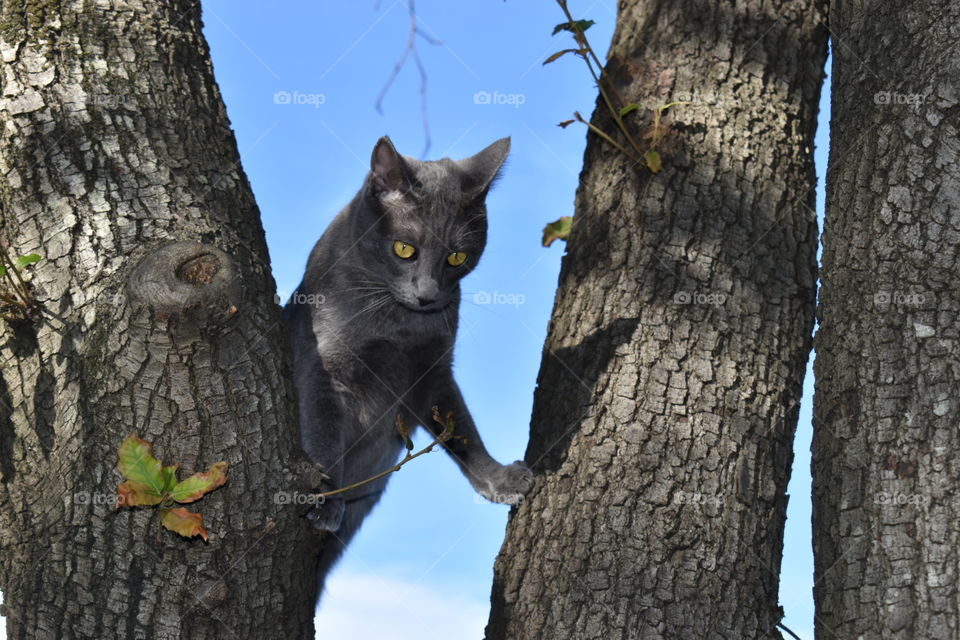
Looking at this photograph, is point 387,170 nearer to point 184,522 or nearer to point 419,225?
point 419,225

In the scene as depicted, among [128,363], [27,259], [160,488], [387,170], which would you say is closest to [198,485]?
[160,488]

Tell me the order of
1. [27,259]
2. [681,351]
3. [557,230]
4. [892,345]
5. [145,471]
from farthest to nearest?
[557,230] < [681,351] < [892,345] < [27,259] < [145,471]

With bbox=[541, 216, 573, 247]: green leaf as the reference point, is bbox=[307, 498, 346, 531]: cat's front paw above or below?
below

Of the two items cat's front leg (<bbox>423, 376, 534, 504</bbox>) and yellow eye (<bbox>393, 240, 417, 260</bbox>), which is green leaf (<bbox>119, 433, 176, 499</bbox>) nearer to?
cat's front leg (<bbox>423, 376, 534, 504</bbox>)

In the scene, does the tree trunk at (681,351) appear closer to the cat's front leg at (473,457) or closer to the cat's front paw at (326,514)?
the cat's front leg at (473,457)

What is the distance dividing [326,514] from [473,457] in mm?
820

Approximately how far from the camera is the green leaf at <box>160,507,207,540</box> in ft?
7.10

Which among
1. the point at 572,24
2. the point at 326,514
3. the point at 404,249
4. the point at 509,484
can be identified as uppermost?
the point at 572,24

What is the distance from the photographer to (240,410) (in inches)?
89.9

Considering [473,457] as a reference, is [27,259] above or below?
below

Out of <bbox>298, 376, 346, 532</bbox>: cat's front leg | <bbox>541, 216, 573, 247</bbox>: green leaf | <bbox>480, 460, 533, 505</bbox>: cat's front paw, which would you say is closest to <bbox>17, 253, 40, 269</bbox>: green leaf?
<bbox>298, 376, 346, 532</bbox>: cat's front leg

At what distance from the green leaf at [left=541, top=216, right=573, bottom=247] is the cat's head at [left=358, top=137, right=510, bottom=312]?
292 mm

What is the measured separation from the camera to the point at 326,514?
2572mm

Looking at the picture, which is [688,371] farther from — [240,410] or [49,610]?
[49,610]
